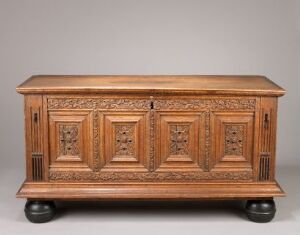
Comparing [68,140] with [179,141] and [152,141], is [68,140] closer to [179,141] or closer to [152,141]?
[152,141]

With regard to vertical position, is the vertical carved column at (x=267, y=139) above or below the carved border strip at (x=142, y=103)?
below

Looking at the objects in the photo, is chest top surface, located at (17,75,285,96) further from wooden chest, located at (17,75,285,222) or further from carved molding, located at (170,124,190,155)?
carved molding, located at (170,124,190,155)

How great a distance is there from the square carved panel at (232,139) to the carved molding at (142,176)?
0.05 m

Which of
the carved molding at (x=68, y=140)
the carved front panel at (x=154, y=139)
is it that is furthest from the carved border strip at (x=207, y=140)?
the carved molding at (x=68, y=140)

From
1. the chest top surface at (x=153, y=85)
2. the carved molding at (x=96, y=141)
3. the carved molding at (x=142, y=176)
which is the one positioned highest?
the chest top surface at (x=153, y=85)

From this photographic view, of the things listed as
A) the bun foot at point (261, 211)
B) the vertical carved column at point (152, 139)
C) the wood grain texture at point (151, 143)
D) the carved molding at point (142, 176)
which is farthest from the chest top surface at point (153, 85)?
the bun foot at point (261, 211)

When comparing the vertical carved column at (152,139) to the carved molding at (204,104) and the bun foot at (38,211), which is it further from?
the bun foot at (38,211)

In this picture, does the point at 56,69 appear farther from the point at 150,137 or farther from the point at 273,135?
the point at 273,135

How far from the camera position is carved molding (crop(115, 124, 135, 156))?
5090 millimetres

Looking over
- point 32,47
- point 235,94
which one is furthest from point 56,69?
point 235,94

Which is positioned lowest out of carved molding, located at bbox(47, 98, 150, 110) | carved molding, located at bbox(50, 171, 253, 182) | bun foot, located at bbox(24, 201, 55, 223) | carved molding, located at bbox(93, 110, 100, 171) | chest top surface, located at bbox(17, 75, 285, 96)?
bun foot, located at bbox(24, 201, 55, 223)

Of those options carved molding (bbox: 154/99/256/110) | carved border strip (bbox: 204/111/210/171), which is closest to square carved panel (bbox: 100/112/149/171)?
carved molding (bbox: 154/99/256/110)

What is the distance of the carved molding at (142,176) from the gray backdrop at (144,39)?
3.22 ft

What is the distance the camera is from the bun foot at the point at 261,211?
510 cm
